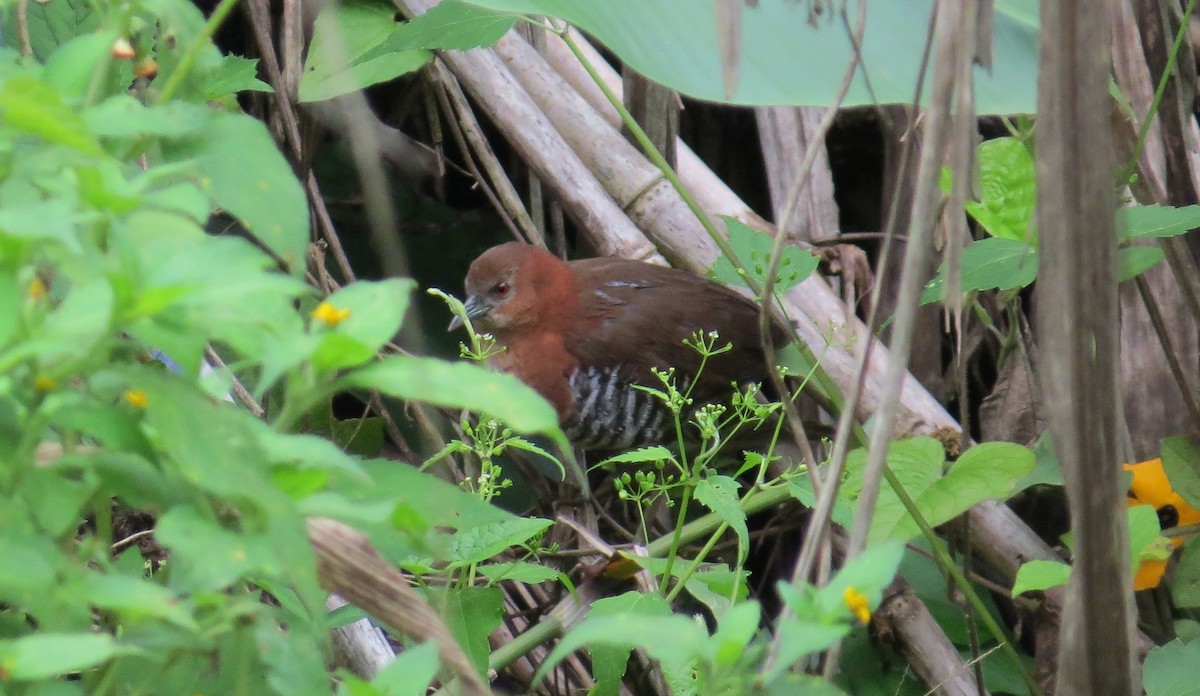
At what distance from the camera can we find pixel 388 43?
6.69ft

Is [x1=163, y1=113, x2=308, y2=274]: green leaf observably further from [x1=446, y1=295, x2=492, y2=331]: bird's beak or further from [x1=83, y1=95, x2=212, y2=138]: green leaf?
[x1=446, y1=295, x2=492, y2=331]: bird's beak

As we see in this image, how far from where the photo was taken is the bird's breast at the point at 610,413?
3.18 meters

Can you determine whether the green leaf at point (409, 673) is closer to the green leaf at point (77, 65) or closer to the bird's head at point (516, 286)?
the green leaf at point (77, 65)

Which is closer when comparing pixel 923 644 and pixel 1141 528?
pixel 1141 528

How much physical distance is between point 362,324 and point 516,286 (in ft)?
8.50

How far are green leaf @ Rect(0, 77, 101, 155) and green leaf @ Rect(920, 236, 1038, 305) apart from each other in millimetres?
1387

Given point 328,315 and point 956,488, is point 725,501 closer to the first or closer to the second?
point 956,488

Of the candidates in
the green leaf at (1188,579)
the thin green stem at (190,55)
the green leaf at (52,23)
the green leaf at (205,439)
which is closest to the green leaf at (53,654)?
the green leaf at (205,439)

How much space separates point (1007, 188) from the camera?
2.08m

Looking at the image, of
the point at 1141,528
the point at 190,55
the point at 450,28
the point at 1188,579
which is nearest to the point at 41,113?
the point at 190,55

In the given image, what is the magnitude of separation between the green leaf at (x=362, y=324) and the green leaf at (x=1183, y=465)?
6.02 ft

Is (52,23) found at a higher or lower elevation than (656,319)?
higher

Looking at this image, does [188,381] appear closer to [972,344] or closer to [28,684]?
[28,684]

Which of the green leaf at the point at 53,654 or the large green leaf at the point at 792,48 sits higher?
the large green leaf at the point at 792,48
